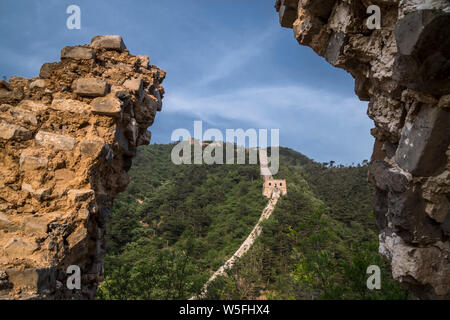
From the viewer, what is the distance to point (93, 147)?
3.41 meters

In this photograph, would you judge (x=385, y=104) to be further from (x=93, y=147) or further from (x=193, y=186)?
(x=193, y=186)

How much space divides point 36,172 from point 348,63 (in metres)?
4.40

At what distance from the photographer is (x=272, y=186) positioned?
42312 millimetres

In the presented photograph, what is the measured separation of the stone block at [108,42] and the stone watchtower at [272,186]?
3869 cm

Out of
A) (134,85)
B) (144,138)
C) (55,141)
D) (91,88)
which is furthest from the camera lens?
(144,138)

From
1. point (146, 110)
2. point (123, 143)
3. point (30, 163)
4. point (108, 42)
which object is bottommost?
point (30, 163)

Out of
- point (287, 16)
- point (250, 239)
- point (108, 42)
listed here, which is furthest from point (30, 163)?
point (250, 239)

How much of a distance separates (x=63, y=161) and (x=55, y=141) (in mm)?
299

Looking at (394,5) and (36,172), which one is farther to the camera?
(36,172)

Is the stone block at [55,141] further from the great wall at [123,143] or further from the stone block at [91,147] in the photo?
the stone block at [91,147]

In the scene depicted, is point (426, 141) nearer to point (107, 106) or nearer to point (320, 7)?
point (320, 7)

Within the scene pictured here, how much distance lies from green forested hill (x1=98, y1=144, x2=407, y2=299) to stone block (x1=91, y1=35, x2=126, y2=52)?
779cm

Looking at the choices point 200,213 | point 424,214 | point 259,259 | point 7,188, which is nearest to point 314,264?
point 424,214

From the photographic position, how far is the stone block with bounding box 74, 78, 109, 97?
3.78 meters
